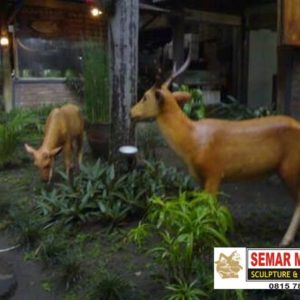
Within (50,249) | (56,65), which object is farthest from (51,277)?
(56,65)

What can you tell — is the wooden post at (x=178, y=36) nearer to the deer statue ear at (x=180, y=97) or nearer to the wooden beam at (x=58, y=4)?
the wooden beam at (x=58, y=4)

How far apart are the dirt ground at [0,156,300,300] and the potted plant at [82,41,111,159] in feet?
3.61

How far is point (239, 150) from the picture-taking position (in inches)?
166

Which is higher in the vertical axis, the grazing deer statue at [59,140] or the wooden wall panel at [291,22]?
the wooden wall panel at [291,22]

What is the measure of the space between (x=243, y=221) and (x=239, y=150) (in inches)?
42.6

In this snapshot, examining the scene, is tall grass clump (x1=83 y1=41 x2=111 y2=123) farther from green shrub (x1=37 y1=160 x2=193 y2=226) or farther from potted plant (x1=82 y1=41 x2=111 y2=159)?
green shrub (x1=37 y1=160 x2=193 y2=226)

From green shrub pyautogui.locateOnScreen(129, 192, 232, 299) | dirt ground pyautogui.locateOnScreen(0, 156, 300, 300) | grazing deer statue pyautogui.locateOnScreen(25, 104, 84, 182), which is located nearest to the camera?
green shrub pyautogui.locateOnScreen(129, 192, 232, 299)

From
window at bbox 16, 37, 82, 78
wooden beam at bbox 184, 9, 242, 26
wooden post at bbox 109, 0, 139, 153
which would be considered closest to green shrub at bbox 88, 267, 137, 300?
wooden post at bbox 109, 0, 139, 153

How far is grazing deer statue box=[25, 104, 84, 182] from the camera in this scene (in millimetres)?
6066

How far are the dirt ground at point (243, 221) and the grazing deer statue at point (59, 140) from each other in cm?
54

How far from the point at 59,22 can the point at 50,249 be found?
11016 mm

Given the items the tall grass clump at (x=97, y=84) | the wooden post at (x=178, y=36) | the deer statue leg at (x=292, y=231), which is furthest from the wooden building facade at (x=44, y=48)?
the deer statue leg at (x=292, y=231)

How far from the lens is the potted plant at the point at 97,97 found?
7.71 meters

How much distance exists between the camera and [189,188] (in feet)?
19.0
